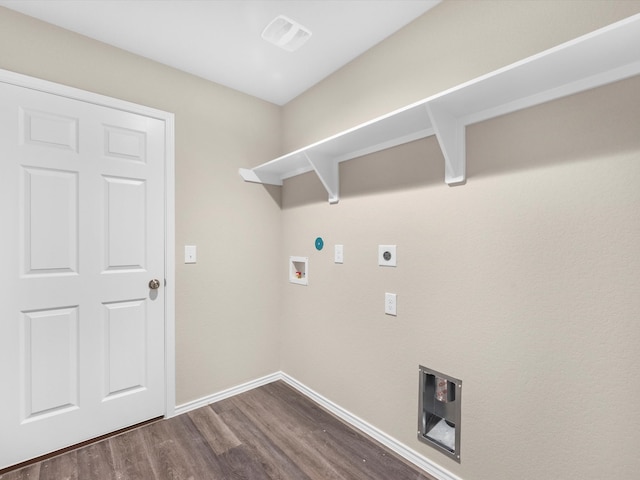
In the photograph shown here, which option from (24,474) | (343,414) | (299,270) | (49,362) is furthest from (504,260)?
(24,474)

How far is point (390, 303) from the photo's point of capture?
1759 mm

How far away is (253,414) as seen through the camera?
2.10 m

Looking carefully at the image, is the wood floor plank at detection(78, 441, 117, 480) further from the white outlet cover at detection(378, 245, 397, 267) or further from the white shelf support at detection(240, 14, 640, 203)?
the white shelf support at detection(240, 14, 640, 203)

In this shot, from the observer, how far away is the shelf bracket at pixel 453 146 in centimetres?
140

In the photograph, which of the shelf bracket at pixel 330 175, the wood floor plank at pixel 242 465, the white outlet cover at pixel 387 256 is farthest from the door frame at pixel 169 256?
the white outlet cover at pixel 387 256

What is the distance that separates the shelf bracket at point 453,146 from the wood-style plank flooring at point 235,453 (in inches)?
59.1

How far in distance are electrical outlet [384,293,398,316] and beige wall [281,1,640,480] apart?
36 millimetres

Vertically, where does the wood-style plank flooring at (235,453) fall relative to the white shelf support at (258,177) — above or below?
below

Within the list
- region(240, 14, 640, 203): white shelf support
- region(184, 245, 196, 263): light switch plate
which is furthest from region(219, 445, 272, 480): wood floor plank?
region(240, 14, 640, 203): white shelf support

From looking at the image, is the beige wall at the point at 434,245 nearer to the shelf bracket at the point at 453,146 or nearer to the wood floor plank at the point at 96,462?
the shelf bracket at the point at 453,146

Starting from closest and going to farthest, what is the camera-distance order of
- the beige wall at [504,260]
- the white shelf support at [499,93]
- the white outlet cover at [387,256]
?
the white shelf support at [499,93]
the beige wall at [504,260]
the white outlet cover at [387,256]

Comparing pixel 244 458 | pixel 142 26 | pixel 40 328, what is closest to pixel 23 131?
pixel 142 26

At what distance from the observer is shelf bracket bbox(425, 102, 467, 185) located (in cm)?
140

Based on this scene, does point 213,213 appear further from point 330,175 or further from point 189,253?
point 330,175
